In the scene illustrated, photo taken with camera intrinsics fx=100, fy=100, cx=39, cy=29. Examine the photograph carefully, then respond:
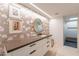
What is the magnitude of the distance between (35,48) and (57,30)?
510 millimetres

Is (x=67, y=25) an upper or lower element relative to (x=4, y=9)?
lower

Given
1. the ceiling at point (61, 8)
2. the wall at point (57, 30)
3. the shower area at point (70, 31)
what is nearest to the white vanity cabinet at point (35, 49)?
the wall at point (57, 30)

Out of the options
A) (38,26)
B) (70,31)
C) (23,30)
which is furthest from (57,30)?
(23,30)

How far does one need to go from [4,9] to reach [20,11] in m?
0.29

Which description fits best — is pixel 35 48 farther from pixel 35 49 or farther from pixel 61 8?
pixel 61 8

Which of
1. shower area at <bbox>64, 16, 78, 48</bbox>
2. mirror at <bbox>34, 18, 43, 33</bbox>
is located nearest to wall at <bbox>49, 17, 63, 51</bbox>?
shower area at <bbox>64, 16, 78, 48</bbox>

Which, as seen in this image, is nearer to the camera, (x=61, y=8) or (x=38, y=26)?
(x=61, y=8)

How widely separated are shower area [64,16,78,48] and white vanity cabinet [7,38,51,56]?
0.33m

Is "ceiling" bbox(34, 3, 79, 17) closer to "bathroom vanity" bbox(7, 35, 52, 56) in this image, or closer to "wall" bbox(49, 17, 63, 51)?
"wall" bbox(49, 17, 63, 51)

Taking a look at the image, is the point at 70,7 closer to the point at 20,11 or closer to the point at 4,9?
the point at 20,11

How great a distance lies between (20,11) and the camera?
1.63 meters

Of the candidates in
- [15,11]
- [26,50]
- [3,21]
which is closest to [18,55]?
[26,50]

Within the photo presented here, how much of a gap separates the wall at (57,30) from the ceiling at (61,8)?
148mm

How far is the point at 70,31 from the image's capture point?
1.79m
